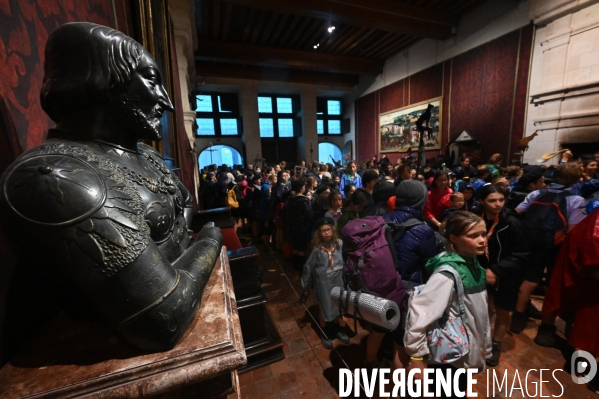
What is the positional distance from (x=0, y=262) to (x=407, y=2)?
11.1m

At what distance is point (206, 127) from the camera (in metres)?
15.4

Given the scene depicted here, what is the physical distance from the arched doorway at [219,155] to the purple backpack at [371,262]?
49.3 ft

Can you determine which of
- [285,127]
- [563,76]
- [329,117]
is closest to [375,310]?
[563,76]

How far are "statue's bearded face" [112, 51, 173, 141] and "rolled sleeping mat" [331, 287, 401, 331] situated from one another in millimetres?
1575

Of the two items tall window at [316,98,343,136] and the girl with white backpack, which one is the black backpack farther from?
tall window at [316,98,343,136]

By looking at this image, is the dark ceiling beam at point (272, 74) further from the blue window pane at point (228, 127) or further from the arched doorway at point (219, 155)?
the arched doorway at point (219, 155)

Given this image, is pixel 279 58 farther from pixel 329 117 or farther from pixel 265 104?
pixel 329 117

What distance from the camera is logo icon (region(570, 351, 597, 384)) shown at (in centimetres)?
192

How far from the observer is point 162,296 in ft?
2.31

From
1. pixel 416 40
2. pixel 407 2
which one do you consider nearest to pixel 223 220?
pixel 407 2

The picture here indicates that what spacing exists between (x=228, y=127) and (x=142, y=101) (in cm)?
1605

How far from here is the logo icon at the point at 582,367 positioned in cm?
192

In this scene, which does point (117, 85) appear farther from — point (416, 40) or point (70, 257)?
point (416, 40)

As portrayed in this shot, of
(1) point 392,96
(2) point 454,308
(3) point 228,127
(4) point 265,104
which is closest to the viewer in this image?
(2) point 454,308
